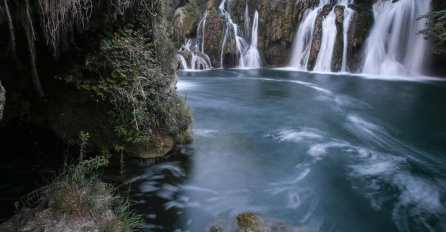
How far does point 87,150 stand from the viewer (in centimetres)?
542

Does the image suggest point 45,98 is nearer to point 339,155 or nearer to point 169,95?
point 169,95

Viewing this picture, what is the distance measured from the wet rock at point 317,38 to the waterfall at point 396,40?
2535 millimetres

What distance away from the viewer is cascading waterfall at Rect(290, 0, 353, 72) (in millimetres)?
19047

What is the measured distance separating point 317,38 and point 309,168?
593 inches

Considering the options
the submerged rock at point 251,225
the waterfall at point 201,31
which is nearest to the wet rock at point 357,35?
the waterfall at point 201,31

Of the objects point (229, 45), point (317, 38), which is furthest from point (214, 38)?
point (317, 38)

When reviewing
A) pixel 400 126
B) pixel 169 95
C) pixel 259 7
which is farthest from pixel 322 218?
pixel 259 7

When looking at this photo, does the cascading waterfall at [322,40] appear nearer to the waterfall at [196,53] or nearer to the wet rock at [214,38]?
the wet rock at [214,38]

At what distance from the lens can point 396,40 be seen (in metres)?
17.3

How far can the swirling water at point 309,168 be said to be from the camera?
4516 millimetres

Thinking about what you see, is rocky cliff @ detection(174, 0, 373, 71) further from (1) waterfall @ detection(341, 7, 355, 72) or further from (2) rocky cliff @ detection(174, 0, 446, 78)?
(1) waterfall @ detection(341, 7, 355, 72)

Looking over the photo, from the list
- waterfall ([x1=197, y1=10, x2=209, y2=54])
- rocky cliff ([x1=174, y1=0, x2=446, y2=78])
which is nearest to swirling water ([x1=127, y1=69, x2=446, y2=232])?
rocky cliff ([x1=174, y1=0, x2=446, y2=78])

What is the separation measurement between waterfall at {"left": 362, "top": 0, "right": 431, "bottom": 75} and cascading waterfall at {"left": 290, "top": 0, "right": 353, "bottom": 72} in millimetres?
1385

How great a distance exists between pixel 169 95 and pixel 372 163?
3.85 m
